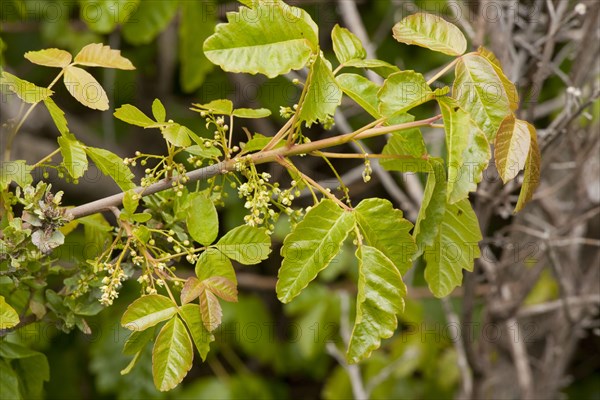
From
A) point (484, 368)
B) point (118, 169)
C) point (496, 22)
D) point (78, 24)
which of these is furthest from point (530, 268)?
point (78, 24)

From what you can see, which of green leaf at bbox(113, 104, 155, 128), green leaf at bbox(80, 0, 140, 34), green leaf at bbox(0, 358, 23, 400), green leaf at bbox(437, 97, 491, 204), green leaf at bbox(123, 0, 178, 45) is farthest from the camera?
green leaf at bbox(123, 0, 178, 45)

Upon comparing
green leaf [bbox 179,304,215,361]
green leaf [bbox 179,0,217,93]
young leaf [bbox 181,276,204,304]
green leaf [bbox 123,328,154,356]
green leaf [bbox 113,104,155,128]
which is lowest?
green leaf [bbox 179,0,217,93]

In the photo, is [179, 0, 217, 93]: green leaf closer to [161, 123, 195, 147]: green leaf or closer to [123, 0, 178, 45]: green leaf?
[123, 0, 178, 45]: green leaf

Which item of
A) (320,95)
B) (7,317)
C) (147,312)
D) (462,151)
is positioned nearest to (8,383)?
(7,317)

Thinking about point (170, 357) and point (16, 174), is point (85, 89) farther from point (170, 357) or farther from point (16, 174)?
point (170, 357)

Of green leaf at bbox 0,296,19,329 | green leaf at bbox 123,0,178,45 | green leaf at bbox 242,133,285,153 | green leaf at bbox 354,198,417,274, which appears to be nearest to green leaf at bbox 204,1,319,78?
green leaf at bbox 242,133,285,153

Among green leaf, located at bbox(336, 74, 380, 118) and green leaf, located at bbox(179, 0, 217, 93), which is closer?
green leaf, located at bbox(336, 74, 380, 118)
